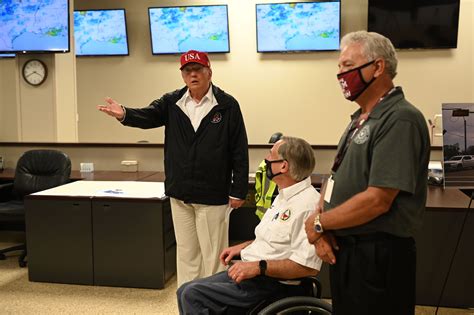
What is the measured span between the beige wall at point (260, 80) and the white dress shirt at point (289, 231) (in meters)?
3.35

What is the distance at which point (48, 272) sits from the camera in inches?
147

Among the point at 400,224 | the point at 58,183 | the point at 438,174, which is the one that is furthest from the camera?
the point at 58,183

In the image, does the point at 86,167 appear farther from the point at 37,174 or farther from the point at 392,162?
the point at 392,162

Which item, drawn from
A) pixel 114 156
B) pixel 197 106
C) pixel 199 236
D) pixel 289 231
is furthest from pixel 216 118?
pixel 114 156

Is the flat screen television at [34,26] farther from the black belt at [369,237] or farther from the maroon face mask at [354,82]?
the black belt at [369,237]

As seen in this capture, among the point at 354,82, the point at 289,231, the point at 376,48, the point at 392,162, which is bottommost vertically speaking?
the point at 289,231

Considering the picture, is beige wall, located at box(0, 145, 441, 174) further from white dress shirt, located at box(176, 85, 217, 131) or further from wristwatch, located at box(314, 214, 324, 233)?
wristwatch, located at box(314, 214, 324, 233)

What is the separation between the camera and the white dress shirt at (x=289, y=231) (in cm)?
201

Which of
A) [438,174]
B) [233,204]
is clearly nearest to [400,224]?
[233,204]

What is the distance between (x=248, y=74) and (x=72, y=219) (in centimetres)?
284

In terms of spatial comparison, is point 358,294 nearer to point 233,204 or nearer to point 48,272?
point 233,204

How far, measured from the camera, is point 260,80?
5.74 metres

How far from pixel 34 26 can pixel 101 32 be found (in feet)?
3.66

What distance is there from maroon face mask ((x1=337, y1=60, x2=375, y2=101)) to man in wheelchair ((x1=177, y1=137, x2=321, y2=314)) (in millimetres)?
492
